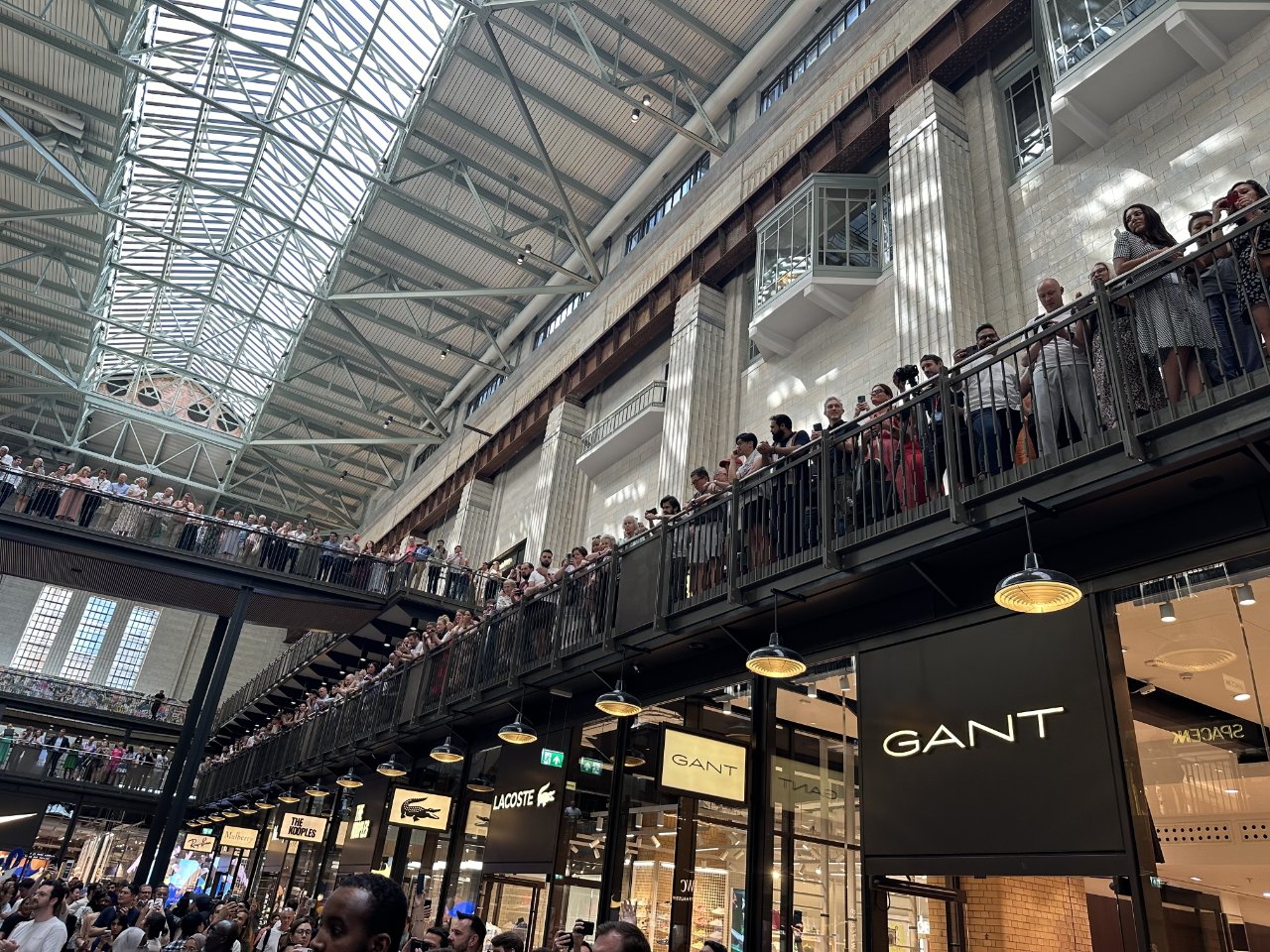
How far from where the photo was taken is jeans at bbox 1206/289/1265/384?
548cm

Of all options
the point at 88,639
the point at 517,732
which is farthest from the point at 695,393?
the point at 88,639

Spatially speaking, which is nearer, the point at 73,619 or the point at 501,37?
the point at 501,37

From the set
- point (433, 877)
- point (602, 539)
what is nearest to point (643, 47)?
point (602, 539)

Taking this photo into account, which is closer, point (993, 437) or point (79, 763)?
point (993, 437)

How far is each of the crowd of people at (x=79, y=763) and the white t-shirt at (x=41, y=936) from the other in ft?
85.3

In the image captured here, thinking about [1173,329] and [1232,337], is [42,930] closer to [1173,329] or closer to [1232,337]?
[1173,329]

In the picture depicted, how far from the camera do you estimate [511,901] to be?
12.4 metres

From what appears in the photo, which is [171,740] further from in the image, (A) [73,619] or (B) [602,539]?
(B) [602,539]

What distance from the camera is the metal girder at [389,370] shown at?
2906 cm

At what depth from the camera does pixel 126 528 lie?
824 inches

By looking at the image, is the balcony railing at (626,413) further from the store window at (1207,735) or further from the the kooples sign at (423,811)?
the store window at (1207,735)

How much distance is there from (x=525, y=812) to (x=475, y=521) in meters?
18.1

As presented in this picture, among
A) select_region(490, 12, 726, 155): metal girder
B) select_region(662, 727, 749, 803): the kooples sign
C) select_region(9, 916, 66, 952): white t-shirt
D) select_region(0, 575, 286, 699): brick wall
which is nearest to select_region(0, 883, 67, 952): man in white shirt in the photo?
select_region(9, 916, 66, 952): white t-shirt

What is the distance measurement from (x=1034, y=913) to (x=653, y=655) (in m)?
4.70
